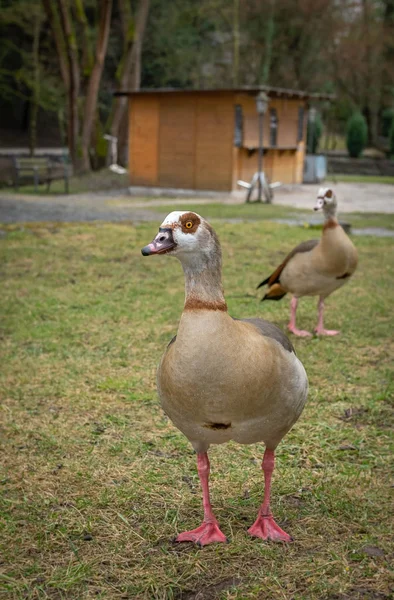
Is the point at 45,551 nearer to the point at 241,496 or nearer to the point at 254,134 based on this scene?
the point at 241,496

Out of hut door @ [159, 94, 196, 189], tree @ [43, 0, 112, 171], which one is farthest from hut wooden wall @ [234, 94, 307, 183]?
tree @ [43, 0, 112, 171]

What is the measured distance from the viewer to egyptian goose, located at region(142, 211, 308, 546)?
273 cm

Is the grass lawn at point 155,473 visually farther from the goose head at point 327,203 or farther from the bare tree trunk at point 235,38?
the bare tree trunk at point 235,38

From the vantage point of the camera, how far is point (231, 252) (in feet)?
37.0

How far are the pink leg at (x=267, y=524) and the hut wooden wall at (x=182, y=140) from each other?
63.9ft

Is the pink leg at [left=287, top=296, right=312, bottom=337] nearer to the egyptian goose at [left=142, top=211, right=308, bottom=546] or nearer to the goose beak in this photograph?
the egyptian goose at [left=142, top=211, right=308, bottom=546]

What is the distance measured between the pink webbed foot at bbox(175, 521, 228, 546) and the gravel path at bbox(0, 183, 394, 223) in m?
12.6

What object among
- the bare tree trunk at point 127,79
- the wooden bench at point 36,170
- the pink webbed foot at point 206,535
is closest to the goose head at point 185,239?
the pink webbed foot at point 206,535

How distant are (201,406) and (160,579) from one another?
0.76m

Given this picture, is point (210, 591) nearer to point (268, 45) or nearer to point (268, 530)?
point (268, 530)

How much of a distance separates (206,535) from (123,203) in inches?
685

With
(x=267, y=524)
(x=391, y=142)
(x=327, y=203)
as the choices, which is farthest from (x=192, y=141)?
(x=267, y=524)

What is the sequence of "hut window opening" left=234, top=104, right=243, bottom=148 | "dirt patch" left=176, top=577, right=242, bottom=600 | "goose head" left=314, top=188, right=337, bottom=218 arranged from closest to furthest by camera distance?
"dirt patch" left=176, top=577, right=242, bottom=600 → "goose head" left=314, top=188, right=337, bottom=218 → "hut window opening" left=234, top=104, right=243, bottom=148

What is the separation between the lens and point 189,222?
107 inches
